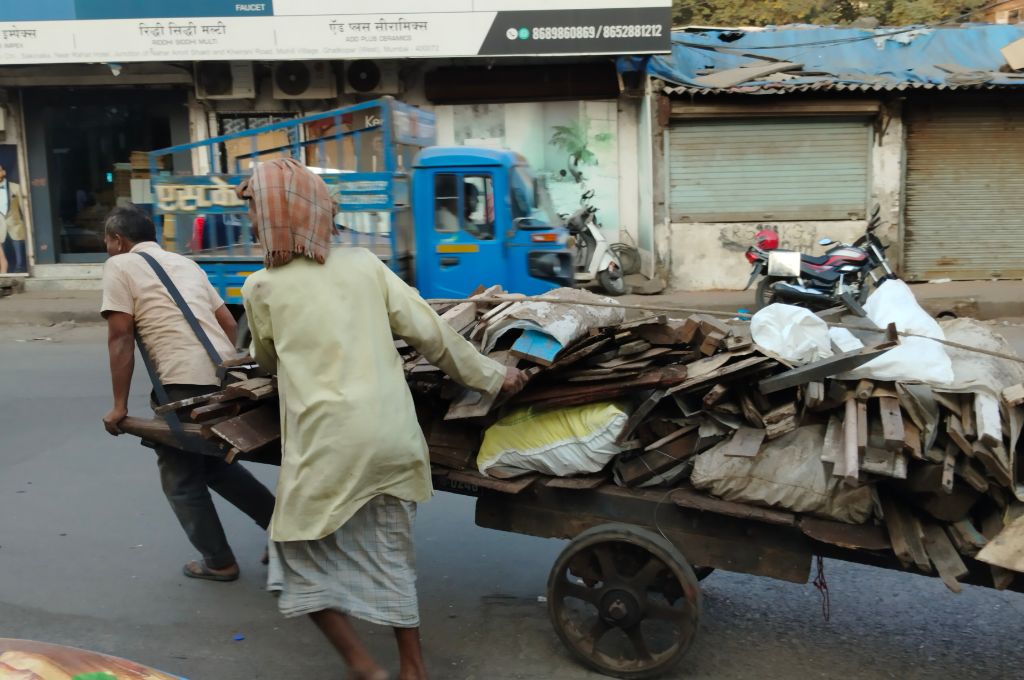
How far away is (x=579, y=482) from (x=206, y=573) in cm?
189

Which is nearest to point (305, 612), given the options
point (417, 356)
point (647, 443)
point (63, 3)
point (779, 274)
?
point (417, 356)

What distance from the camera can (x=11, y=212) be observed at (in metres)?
13.9

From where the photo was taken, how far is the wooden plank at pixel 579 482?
10.2ft

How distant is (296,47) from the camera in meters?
12.3

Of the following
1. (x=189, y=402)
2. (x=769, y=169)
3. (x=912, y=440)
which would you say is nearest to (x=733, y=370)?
(x=912, y=440)

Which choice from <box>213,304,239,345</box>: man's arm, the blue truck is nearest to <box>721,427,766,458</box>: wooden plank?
<box>213,304,239,345</box>: man's arm

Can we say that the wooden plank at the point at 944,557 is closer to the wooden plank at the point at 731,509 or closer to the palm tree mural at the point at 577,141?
the wooden plank at the point at 731,509

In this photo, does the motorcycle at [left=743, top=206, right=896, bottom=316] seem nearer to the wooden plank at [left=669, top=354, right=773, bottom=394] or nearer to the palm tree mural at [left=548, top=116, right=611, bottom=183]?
the palm tree mural at [left=548, top=116, right=611, bottom=183]

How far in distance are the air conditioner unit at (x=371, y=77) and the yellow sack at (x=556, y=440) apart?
10856 mm

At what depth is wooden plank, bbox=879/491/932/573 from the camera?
2.74m

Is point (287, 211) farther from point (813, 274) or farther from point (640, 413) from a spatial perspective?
point (813, 274)

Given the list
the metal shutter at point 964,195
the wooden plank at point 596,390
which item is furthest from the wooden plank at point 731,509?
the metal shutter at point 964,195

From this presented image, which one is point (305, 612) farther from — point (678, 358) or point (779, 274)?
point (779, 274)

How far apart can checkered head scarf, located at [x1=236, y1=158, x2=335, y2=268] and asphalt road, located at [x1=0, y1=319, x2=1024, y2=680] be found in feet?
5.03
